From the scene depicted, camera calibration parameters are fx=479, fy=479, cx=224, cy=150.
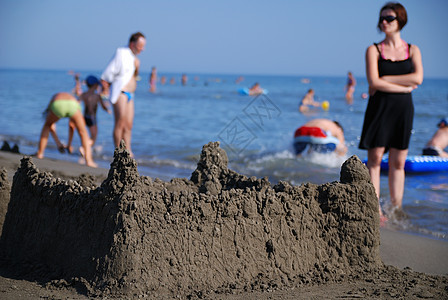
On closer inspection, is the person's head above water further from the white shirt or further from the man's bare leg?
the man's bare leg

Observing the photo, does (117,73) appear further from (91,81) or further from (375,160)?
(375,160)

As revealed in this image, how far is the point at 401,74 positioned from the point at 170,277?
3149mm

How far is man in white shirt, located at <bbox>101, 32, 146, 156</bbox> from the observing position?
7.03 meters

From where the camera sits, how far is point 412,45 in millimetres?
4559

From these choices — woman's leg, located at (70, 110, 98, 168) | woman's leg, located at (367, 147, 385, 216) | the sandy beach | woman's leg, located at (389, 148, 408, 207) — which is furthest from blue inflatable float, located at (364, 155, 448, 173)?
the sandy beach

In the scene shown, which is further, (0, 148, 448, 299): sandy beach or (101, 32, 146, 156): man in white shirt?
(101, 32, 146, 156): man in white shirt

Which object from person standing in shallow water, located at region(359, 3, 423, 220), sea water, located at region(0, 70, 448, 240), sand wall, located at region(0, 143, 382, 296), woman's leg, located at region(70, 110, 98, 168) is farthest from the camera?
woman's leg, located at region(70, 110, 98, 168)

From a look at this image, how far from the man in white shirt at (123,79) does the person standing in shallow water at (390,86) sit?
3.78 metres

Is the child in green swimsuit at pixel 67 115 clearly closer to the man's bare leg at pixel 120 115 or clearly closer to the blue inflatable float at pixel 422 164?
the man's bare leg at pixel 120 115

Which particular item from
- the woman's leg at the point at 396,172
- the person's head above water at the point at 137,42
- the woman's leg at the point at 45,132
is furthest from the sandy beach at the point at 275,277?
the woman's leg at the point at 45,132

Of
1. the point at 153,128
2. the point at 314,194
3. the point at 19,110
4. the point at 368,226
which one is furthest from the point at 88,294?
the point at 19,110

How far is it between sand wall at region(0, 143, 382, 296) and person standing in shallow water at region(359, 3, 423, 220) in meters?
1.75

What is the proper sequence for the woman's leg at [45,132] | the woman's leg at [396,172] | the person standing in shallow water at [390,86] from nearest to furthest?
1. the person standing in shallow water at [390,86]
2. the woman's leg at [396,172]
3. the woman's leg at [45,132]

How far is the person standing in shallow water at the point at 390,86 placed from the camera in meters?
4.44
